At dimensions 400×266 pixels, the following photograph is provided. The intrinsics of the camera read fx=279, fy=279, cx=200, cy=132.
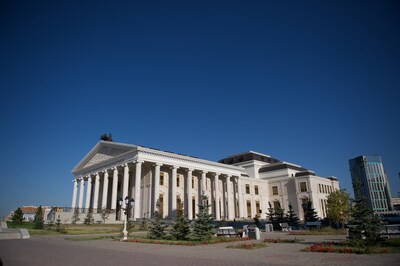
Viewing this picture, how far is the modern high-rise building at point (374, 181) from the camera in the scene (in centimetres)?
12938

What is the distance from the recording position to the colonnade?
1709 inches

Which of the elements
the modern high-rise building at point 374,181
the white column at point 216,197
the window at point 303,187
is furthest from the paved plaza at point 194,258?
the modern high-rise building at point 374,181

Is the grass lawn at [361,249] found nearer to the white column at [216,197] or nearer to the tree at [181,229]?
the tree at [181,229]

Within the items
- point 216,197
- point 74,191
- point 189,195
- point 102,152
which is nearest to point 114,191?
point 102,152

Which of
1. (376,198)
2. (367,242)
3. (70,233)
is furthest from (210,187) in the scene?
(376,198)

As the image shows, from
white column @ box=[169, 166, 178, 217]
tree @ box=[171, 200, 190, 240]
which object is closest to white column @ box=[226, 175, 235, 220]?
white column @ box=[169, 166, 178, 217]

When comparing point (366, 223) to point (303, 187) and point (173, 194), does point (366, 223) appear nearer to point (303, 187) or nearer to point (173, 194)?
point (173, 194)

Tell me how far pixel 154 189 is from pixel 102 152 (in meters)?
13.6

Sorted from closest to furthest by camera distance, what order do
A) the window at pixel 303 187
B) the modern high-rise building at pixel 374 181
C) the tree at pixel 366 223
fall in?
the tree at pixel 366 223, the window at pixel 303 187, the modern high-rise building at pixel 374 181

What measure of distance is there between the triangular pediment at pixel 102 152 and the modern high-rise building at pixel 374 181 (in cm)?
11602

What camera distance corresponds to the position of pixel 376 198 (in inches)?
5128

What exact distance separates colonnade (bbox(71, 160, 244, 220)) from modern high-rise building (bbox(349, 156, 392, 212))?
9388cm

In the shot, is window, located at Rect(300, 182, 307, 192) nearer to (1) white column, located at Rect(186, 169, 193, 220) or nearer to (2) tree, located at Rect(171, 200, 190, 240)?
(1) white column, located at Rect(186, 169, 193, 220)

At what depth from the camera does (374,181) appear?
133 m
